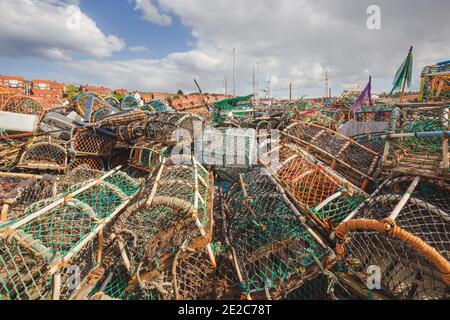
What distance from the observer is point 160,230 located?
2188 mm

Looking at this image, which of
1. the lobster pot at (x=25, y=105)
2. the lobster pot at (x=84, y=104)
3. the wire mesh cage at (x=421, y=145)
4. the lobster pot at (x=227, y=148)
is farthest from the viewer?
the lobster pot at (x=84, y=104)

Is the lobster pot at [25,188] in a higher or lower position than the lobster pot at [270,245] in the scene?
higher

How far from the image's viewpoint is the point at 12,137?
4.04 m

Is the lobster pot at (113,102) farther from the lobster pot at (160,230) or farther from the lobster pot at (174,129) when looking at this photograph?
the lobster pot at (160,230)

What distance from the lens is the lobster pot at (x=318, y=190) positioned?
7.33 feet

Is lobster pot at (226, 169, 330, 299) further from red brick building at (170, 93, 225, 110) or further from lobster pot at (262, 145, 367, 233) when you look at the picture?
red brick building at (170, 93, 225, 110)

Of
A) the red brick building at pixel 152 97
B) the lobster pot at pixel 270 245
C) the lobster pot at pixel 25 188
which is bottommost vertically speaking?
the lobster pot at pixel 270 245

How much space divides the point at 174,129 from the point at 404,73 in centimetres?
705

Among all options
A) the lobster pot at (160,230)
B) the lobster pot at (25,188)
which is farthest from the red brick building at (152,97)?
the lobster pot at (160,230)

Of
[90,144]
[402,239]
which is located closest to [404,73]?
[402,239]

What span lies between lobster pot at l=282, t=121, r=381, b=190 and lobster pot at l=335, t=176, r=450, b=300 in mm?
792

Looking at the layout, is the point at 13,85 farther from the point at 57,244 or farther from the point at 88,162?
the point at 57,244

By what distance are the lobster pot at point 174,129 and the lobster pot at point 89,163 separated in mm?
1080

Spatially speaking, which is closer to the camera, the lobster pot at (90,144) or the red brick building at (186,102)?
the lobster pot at (90,144)
